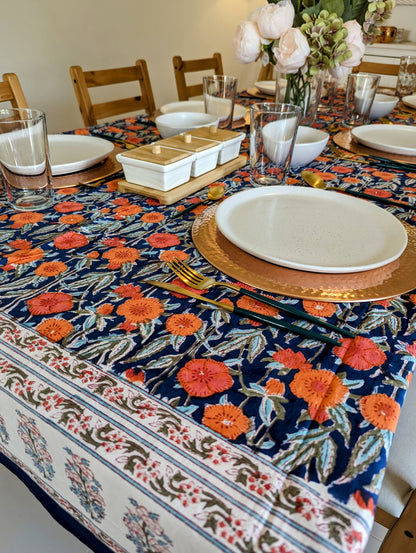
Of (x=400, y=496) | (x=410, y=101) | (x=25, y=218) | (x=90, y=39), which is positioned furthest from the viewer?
(x=90, y=39)

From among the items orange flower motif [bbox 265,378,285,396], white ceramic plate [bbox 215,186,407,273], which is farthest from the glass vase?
orange flower motif [bbox 265,378,285,396]

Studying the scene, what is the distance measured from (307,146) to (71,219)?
557 mm

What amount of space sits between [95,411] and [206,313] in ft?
0.61

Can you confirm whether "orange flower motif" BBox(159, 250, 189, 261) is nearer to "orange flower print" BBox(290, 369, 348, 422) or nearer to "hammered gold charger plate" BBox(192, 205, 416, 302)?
"hammered gold charger plate" BBox(192, 205, 416, 302)

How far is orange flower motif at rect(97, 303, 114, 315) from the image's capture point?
513 millimetres

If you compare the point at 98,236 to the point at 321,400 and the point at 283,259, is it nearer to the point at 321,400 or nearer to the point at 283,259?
the point at 283,259

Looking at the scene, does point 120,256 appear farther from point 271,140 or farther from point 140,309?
point 271,140

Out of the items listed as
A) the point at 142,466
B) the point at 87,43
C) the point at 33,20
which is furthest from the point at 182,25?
the point at 142,466

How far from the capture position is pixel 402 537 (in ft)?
1.80

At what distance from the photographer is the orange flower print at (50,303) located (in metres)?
0.51

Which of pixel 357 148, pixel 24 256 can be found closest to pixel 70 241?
pixel 24 256

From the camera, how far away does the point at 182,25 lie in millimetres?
3156

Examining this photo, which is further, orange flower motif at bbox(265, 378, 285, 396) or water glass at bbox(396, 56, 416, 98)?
water glass at bbox(396, 56, 416, 98)

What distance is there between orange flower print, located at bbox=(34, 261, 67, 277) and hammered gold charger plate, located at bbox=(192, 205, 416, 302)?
206 millimetres
